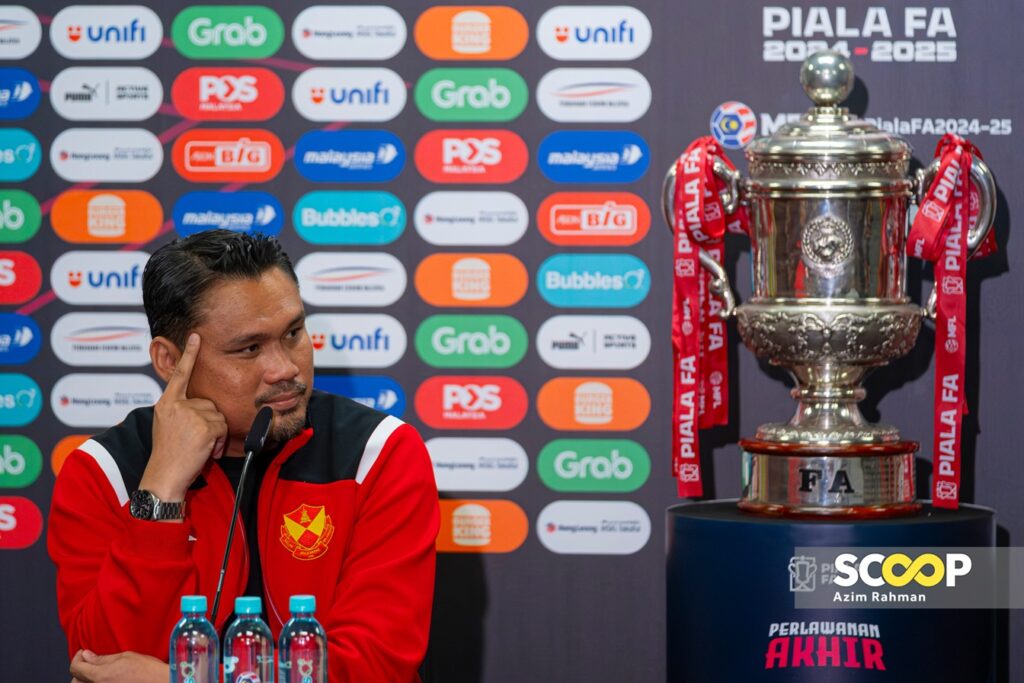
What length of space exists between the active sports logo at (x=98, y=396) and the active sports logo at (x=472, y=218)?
0.78 meters

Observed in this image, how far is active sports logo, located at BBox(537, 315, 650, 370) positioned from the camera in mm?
3459

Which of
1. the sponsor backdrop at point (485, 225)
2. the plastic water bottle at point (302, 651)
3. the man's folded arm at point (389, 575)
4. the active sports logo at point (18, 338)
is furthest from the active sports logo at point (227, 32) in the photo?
the plastic water bottle at point (302, 651)

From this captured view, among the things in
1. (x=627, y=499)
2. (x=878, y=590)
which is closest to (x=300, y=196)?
(x=627, y=499)

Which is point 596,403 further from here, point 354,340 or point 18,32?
point 18,32

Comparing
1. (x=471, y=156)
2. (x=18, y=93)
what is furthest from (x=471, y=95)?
(x=18, y=93)

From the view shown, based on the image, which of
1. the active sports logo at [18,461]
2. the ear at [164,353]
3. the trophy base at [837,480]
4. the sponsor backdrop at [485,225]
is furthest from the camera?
the active sports logo at [18,461]

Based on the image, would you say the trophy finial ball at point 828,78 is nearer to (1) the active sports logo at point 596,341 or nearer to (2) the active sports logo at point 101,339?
(1) the active sports logo at point 596,341

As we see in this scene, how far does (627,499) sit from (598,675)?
1.41 ft

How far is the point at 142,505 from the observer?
89.2 inches

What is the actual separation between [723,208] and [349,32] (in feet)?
3.33

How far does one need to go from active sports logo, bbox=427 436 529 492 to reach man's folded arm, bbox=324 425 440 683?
100cm

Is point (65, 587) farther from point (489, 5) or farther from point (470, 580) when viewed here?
point (489, 5)

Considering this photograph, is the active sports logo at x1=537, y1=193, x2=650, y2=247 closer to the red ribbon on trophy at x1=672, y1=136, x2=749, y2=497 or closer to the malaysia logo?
the red ribbon on trophy at x1=672, y1=136, x2=749, y2=497

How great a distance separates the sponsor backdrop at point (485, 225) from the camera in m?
3.40
